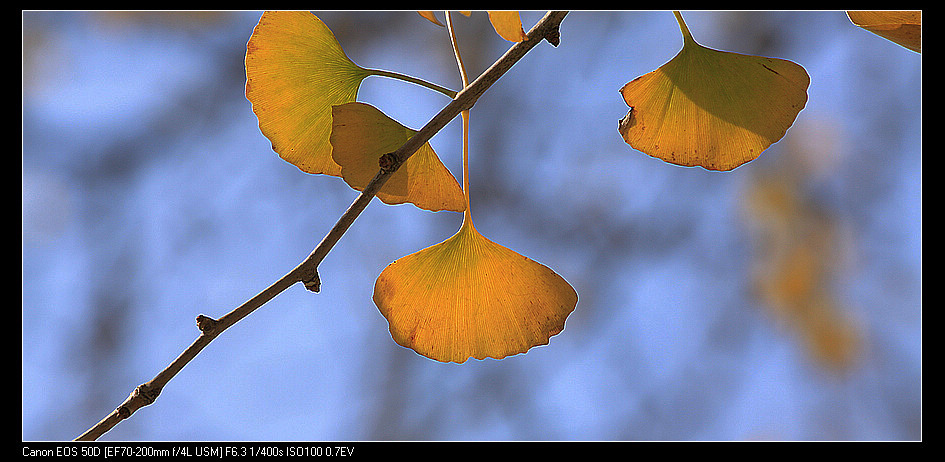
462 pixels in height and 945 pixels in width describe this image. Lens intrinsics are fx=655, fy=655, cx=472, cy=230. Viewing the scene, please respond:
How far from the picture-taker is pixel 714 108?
0.19 metres

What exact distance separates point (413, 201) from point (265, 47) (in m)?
0.07

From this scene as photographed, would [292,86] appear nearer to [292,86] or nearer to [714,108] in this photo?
[292,86]

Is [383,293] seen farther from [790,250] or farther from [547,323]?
[790,250]

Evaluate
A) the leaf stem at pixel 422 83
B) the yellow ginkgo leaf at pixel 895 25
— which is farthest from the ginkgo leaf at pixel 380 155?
the yellow ginkgo leaf at pixel 895 25

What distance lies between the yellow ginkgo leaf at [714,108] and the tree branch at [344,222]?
36mm

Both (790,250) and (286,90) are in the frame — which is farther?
(790,250)

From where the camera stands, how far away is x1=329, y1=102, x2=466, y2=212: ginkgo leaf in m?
0.19

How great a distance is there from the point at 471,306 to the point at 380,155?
2.2 inches

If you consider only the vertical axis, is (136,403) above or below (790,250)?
above

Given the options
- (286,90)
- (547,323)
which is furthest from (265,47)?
(547,323)

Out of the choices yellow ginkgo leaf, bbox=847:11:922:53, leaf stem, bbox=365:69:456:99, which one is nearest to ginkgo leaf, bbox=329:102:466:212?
leaf stem, bbox=365:69:456:99

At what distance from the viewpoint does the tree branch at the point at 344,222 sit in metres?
0.17

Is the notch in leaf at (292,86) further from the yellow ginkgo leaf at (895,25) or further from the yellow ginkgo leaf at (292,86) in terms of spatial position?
the yellow ginkgo leaf at (895,25)
